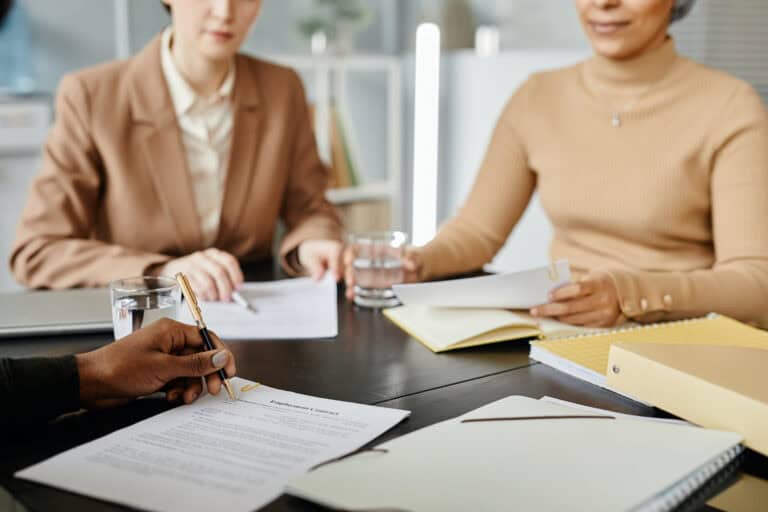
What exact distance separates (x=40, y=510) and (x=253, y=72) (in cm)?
141

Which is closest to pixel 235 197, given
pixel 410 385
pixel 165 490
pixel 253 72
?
pixel 253 72

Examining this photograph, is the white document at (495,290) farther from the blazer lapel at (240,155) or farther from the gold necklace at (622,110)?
the blazer lapel at (240,155)

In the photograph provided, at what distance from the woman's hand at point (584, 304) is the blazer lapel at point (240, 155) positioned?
0.83 metres

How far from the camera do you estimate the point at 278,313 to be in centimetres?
135

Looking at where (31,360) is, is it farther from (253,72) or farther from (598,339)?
(253,72)

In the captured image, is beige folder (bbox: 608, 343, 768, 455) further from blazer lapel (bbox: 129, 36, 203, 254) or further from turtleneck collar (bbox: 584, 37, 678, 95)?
blazer lapel (bbox: 129, 36, 203, 254)

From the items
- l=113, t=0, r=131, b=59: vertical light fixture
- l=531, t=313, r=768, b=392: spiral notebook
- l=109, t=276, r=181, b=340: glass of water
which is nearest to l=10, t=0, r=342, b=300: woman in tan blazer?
l=109, t=276, r=181, b=340: glass of water

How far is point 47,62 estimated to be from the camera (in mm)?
2992

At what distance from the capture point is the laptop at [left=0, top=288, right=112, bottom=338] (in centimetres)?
121

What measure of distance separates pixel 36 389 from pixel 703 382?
695 mm

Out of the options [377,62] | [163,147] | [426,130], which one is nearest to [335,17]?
[377,62]

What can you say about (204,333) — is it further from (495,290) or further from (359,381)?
(495,290)

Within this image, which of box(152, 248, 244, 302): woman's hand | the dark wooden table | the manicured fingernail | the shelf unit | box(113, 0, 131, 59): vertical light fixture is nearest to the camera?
the dark wooden table

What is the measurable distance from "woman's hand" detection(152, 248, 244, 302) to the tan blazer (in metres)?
0.11
